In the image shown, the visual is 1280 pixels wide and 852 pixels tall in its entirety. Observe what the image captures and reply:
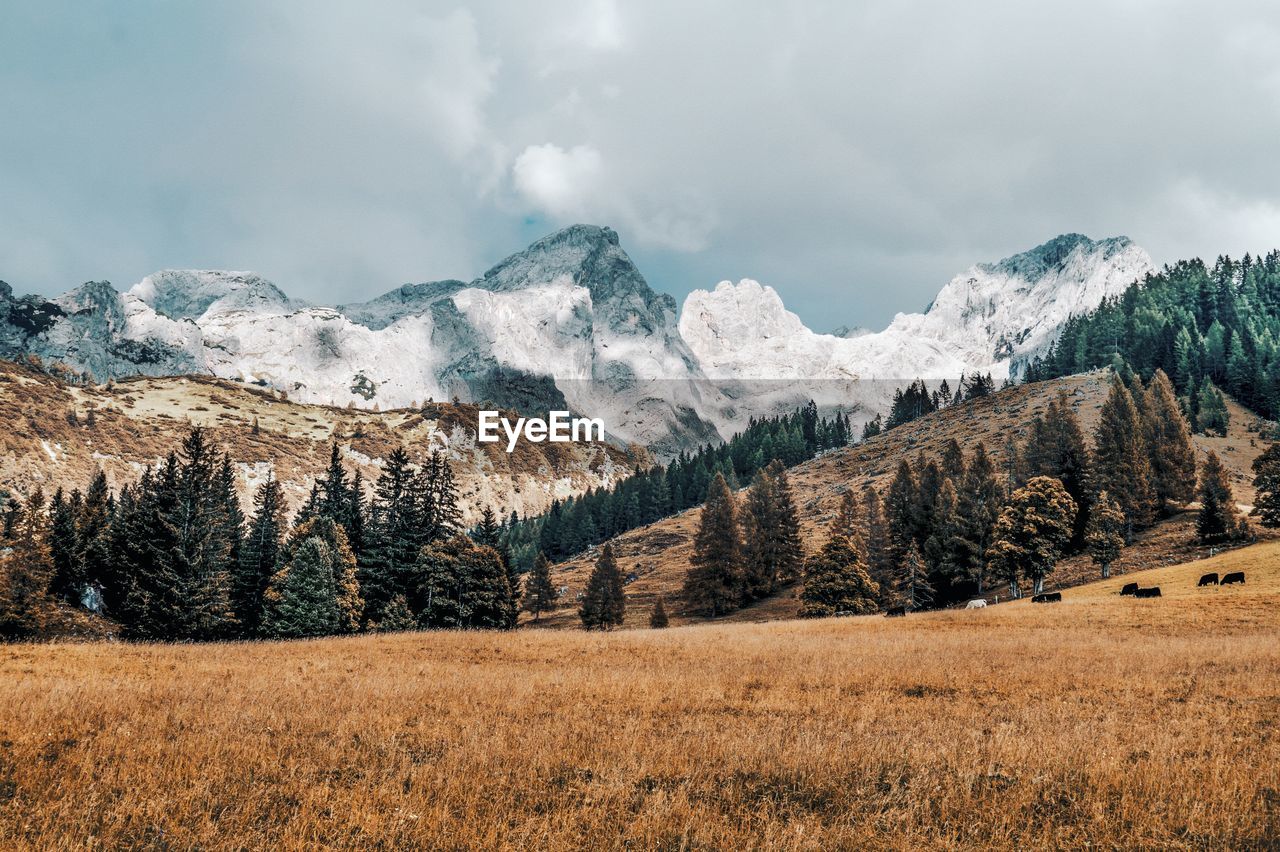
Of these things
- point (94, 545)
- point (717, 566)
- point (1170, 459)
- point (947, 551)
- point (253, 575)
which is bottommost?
point (717, 566)

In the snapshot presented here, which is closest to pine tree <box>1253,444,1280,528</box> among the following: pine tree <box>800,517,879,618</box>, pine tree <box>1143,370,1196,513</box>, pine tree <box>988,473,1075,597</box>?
pine tree <box>1143,370,1196,513</box>

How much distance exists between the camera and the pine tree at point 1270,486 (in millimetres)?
62312

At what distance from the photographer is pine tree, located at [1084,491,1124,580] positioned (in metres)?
61.8

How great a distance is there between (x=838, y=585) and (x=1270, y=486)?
140 ft

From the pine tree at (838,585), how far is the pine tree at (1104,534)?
20.6 metres

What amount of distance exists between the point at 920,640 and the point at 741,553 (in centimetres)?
5387

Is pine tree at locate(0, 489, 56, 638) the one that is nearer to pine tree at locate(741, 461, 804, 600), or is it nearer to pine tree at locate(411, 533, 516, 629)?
pine tree at locate(411, 533, 516, 629)

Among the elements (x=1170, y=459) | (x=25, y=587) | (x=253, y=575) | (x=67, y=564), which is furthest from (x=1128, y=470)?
(x=67, y=564)

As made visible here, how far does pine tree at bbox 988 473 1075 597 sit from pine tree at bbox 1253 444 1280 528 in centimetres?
1710

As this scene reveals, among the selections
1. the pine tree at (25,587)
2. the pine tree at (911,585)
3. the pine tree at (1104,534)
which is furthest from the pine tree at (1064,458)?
the pine tree at (25,587)

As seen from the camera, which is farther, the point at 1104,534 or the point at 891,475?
the point at 891,475

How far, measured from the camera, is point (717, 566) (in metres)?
81.2

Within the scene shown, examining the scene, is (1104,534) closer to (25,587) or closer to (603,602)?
(603,602)

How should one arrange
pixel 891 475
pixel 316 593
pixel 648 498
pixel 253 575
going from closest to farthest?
pixel 316 593 → pixel 253 575 → pixel 891 475 → pixel 648 498
